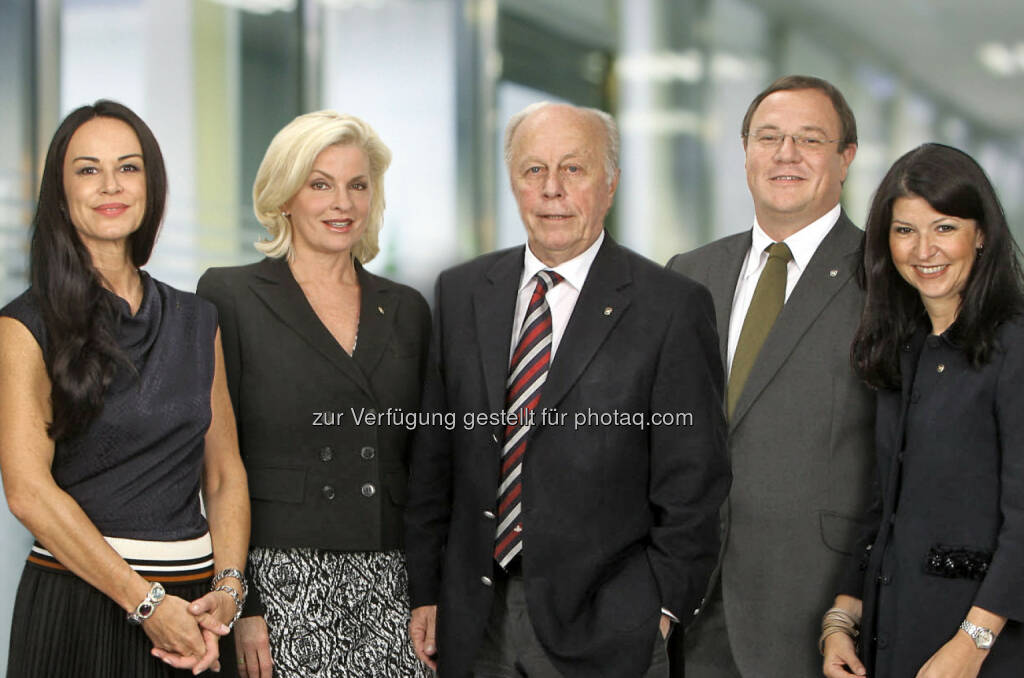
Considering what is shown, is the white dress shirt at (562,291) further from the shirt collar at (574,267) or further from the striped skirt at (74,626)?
the striped skirt at (74,626)

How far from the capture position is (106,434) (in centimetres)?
232

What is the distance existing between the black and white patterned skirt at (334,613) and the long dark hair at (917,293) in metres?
1.28

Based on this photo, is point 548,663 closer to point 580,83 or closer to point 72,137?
point 72,137

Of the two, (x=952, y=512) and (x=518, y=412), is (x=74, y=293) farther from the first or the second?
(x=952, y=512)

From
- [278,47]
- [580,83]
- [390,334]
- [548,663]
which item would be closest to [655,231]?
[580,83]

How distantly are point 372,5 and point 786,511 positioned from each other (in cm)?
443

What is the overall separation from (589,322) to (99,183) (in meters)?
1.12

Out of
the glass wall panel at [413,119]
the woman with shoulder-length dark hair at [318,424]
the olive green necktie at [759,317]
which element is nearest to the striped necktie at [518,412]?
the woman with shoulder-length dark hair at [318,424]

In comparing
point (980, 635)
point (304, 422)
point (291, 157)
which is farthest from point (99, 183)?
point (980, 635)

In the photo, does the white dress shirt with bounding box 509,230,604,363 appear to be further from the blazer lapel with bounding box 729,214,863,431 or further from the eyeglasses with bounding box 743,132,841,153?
the eyeglasses with bounding box 743,132,841,153

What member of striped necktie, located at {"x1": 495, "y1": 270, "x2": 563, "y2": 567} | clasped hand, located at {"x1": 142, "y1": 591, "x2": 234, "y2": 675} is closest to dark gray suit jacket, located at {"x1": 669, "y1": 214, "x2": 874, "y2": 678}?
striped necktie, located at {"x1": 495, "y1": 270, "x2": 563, "y2": 567}

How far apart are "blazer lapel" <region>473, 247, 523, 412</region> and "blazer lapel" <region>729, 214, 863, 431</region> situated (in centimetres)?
62

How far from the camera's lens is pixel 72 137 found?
2389 millimetres

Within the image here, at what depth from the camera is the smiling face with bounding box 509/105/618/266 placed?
255 centimetres
